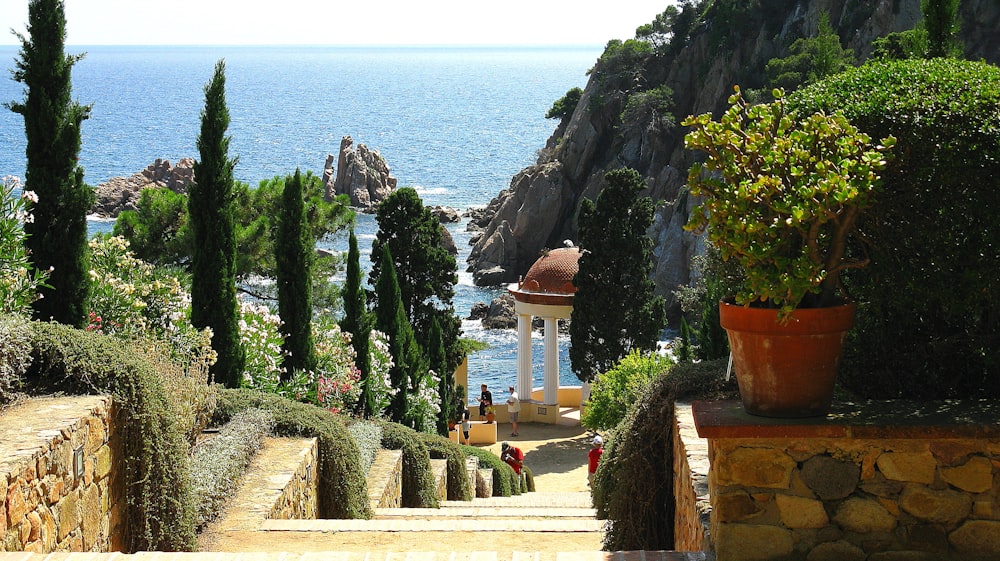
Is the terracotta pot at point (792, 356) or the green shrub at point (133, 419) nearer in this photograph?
the terracotta pot at point (792, 356)

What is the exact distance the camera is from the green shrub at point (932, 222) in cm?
413

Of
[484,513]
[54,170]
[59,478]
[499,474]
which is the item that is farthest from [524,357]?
[59,478]

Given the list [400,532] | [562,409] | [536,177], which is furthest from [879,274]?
[536,177]

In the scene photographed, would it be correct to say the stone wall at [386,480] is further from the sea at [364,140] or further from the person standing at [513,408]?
the sea at [364,140]

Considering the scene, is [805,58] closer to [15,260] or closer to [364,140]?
[15,260]

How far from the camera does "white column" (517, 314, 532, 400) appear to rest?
25.4 metres

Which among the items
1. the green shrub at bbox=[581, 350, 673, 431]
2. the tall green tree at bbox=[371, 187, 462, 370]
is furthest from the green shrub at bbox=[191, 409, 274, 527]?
the tall green tree at bbox=[371, 187, 462, 370]

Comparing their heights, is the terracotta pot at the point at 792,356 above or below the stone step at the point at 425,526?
above

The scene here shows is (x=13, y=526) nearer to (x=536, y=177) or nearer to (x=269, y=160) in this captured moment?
(x=536, y=177)

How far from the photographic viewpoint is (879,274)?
14.6ft

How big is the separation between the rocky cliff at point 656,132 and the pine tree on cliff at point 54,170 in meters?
41.5

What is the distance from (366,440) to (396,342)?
7.04 meters

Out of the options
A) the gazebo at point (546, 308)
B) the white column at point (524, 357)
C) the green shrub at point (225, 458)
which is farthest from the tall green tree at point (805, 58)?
the green shrub at point (225, 458)

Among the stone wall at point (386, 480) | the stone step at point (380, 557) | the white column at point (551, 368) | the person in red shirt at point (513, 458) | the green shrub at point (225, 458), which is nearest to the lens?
the stone step at point (380, 557)
